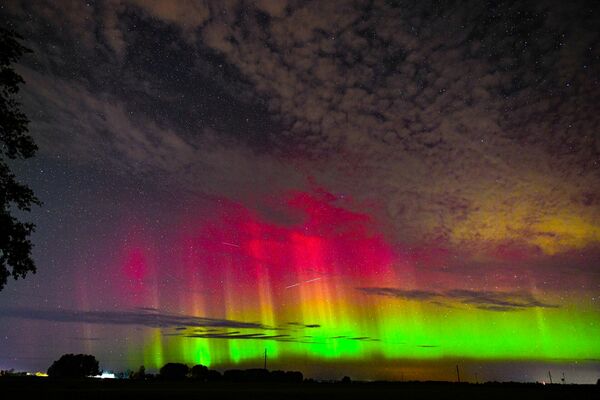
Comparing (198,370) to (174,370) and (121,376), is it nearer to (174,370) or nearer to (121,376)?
(174,370)

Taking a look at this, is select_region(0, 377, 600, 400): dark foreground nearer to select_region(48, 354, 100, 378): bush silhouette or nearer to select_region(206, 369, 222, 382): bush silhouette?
select_region(206, 369, 222, 382): bush silhouette

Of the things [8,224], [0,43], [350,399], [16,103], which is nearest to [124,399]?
[8,224]

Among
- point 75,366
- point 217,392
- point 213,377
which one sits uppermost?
point 217,392

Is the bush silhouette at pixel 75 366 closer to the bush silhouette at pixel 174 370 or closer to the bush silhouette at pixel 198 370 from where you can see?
the bush silhouette at pixel 174 370

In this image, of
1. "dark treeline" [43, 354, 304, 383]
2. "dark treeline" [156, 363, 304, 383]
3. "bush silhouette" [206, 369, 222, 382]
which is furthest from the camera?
"dark treeline" [43, 354, 304, 383]

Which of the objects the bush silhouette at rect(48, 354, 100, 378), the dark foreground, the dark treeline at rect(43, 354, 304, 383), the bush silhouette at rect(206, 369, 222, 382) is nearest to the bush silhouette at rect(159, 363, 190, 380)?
the dark treeline at rect(43, 354, 304, 383)

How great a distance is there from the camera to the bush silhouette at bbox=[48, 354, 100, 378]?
111 metres

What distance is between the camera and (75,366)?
374 feet

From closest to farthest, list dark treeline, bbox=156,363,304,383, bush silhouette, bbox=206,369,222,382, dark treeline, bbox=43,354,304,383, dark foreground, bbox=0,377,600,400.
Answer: dark foreground, bbox=0,377,600,400
bush silhouette, bbox=206,369,222,382
dark treeline, bbox=156,363,304,383
dark treeline, bbox=43,354,304,383

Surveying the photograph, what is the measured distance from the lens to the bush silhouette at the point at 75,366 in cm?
11138

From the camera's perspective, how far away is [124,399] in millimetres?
21609

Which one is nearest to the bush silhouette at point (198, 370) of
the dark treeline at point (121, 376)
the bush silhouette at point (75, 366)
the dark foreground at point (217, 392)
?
the dark treeline at point (121, 376)

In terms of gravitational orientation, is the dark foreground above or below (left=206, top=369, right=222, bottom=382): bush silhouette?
above

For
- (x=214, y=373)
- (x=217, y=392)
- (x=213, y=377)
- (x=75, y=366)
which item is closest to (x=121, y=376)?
(x=75, y=366)
